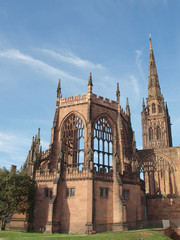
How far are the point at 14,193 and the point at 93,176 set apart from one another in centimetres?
953

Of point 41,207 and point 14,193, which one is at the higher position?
point 14,193

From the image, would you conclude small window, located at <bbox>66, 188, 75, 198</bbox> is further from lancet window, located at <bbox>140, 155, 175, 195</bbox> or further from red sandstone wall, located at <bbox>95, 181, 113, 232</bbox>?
lancet window, located at <bbox>140, 155, 175, 195</bbox>

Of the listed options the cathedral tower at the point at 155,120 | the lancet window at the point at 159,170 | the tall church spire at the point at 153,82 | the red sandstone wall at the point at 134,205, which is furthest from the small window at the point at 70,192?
the tall church spire at the point at 153,82

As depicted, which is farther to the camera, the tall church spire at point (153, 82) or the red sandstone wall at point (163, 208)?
the tall church spire at point (153, 82)

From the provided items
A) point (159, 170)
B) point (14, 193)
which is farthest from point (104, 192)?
point (159, 170)

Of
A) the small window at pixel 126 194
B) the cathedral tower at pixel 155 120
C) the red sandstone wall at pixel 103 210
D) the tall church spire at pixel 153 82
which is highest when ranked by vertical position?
the tall church spire at pixel 153 82

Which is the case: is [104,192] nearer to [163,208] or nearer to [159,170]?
[163,208]

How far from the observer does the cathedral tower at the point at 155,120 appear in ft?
261

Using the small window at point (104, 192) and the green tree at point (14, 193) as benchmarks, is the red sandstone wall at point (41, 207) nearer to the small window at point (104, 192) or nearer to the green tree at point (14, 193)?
the green tree at point (14, 193)

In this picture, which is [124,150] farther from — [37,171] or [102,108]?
[37,171]

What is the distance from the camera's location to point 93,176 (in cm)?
3288

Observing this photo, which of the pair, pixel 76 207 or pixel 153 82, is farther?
pixel 153 82

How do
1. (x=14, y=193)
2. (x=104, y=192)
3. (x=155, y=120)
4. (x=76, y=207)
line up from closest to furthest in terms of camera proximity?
(x=14, y=193) < (x=76, y=207) < (x=104, y=192) < (x=155, y=120)

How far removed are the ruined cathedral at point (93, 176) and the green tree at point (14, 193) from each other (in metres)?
1.39
